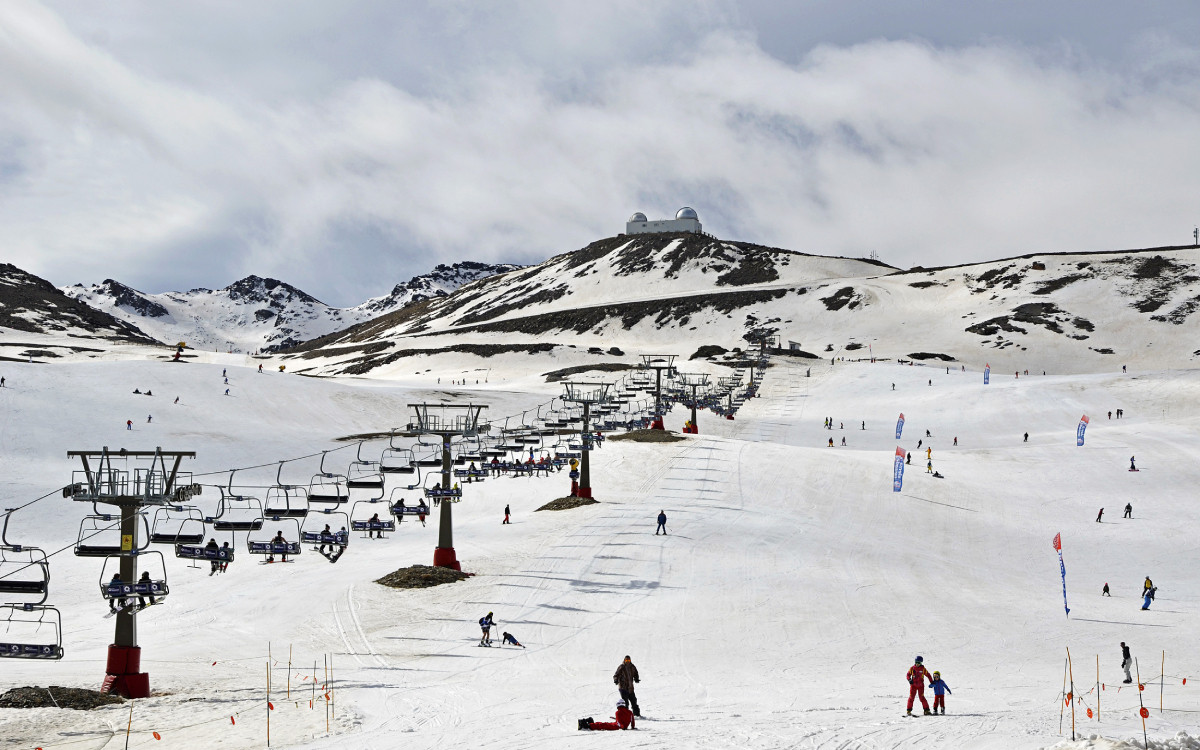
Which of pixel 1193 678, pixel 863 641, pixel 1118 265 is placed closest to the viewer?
pixel 1193 678

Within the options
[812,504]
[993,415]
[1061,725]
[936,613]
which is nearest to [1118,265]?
[993,415]

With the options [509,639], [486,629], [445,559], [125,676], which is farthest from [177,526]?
[509,639]

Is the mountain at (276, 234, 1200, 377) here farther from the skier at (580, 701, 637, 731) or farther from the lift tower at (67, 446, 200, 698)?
the skier at (580, 701, 637, 731)

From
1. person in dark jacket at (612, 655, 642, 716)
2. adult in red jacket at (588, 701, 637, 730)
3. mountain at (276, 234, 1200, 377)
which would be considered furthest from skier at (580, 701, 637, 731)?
mountain at (276, 234, 1200, 377)

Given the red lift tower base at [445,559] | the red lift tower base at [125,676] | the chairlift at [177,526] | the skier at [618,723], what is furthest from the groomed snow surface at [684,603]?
the chairlift at [177,526]

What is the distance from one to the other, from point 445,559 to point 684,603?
9433 millimetres

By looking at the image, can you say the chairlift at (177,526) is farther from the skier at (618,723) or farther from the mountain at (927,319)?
the mountain at (927,319)

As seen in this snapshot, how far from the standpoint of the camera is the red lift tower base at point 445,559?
3366 cm

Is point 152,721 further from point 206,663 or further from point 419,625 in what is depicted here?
point 419,625

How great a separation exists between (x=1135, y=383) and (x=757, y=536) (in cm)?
5955

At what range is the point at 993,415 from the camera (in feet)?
251

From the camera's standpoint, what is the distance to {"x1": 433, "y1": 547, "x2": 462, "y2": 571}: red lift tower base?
1325 inches

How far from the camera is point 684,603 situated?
29203mm

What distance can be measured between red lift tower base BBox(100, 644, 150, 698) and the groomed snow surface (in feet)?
2.91
